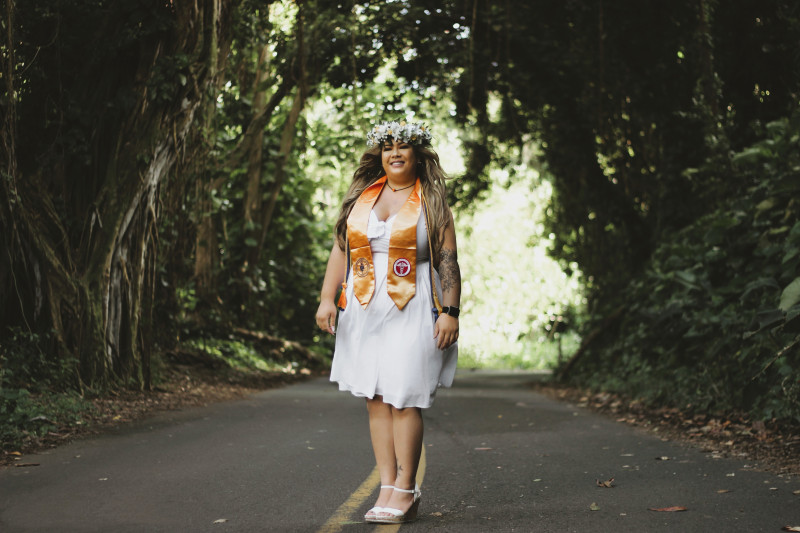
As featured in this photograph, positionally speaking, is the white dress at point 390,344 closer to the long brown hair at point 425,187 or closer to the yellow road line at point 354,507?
the long brown hair at point 425,187

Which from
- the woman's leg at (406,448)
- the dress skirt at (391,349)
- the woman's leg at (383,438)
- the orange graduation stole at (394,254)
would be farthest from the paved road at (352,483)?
the orange graduation stole at (394,254)

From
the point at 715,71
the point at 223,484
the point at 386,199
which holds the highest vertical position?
the point at 715,71

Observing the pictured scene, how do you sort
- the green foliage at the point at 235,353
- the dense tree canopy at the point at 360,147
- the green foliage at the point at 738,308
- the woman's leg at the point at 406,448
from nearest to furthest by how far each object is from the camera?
the woman's leg at the point at 406,448, the green foliage at the point at 738,308, the dense tree canopy at the point at 360,147, the green foliage at the point at 235,353

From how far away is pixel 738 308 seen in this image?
396 inches

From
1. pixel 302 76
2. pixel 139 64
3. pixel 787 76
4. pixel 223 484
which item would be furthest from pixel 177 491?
pixel 302 76

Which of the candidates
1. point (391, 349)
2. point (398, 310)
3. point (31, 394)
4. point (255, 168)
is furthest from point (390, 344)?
point (255, 168)

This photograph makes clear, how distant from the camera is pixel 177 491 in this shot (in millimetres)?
5684

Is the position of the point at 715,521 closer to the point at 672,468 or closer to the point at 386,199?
the point at 672,468

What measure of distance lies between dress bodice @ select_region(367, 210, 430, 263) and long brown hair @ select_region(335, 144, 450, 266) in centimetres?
4

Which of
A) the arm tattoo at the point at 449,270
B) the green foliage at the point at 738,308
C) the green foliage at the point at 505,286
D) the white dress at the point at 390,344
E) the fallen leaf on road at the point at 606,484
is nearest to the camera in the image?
the white dress at the point at 390,344

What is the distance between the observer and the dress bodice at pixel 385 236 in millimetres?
5195

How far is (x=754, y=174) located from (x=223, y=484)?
820 centimetres

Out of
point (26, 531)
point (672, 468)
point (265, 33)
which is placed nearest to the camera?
point (26, 531)

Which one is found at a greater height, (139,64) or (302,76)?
(302,76)
